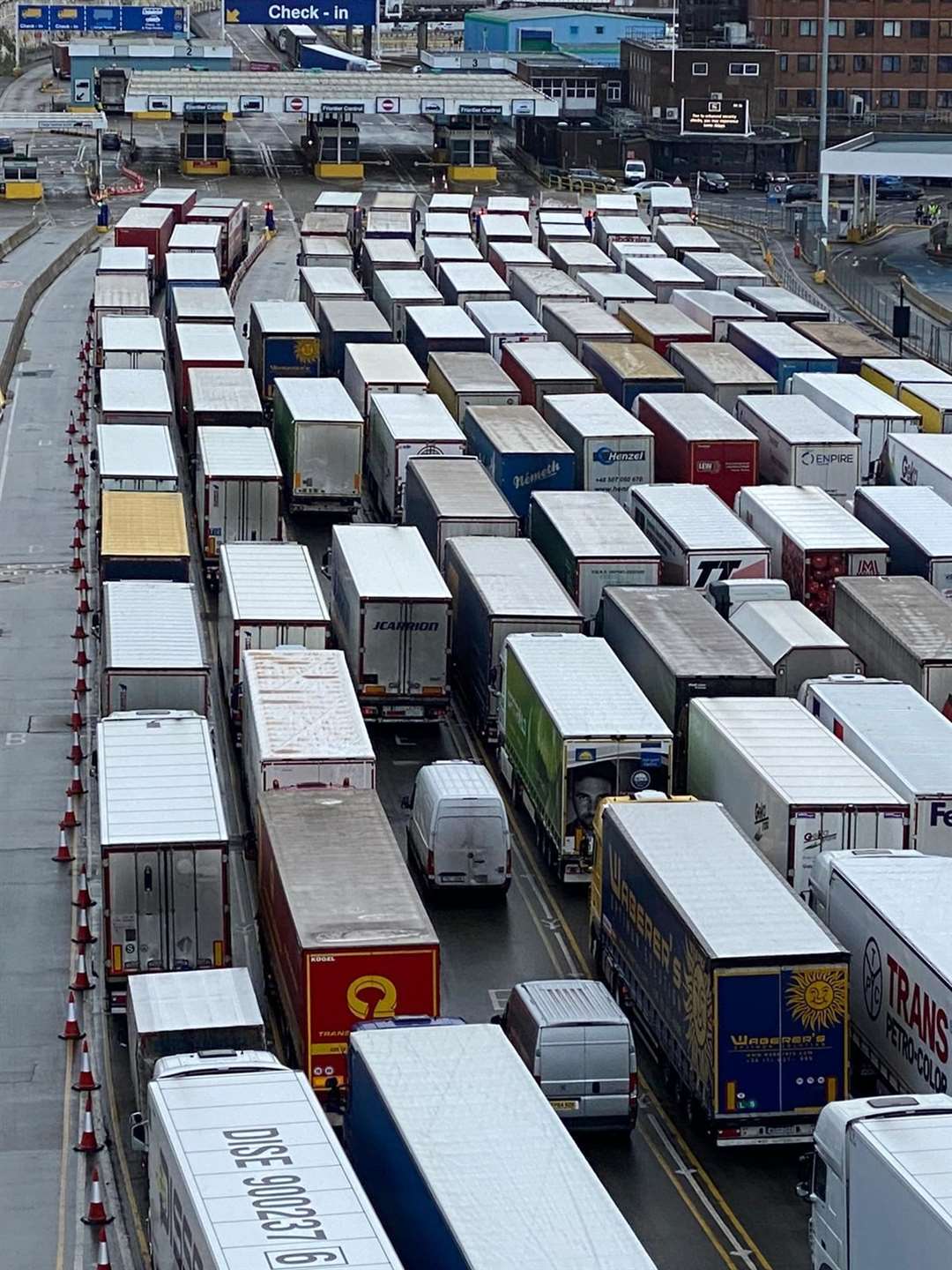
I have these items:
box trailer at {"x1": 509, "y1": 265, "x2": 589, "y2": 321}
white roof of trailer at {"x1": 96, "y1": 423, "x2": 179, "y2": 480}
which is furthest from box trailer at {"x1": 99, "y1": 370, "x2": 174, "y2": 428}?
box trailer at {"x1": 509, "y1": 265, "x2": 589, "y2": 321}

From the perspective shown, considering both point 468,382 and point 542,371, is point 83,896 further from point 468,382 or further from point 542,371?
point 542,371

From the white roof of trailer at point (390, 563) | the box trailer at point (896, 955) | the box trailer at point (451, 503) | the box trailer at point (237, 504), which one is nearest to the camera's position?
the box trailer at point (896, 955)

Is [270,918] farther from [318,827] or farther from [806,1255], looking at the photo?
[806,1255]

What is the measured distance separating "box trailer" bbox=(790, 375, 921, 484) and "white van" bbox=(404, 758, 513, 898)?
29693mm

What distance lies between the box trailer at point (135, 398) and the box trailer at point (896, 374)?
74.4 ft

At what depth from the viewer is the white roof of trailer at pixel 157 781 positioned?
124 feet

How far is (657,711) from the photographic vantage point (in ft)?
153

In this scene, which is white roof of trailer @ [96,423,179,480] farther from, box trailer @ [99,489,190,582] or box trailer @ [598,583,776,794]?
box trailer @ [598,583,776,794]

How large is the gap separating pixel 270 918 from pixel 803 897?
8390mm

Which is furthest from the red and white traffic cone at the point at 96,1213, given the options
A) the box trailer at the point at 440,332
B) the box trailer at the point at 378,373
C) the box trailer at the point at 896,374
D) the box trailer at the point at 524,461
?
the box trailer at the point at 896,374

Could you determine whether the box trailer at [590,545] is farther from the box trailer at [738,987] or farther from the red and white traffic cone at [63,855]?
the box trailer at [738,987]

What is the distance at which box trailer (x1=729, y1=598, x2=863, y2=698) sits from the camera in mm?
49250

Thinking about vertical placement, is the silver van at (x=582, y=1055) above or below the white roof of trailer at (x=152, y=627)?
below

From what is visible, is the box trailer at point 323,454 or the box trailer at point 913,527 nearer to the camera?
the box trailer at point 913,527
